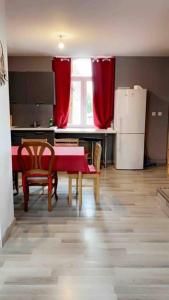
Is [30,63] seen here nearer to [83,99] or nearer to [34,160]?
[83,99]

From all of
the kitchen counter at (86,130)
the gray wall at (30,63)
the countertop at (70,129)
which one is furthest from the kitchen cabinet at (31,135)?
the gray wall at (30,63)

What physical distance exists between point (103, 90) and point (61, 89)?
0.95 m

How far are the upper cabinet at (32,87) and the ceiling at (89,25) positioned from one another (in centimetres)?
49

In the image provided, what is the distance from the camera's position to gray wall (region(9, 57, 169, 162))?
5957 mm

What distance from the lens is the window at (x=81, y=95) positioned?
20.1 ft

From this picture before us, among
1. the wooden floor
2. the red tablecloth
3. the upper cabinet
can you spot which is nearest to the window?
the upper cabinet

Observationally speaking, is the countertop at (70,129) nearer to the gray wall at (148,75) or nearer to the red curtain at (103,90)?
the red curtain at (103,90)

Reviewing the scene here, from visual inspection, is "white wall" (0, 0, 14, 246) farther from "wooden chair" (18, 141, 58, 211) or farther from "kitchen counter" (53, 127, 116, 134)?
"kitchen counter" (53, 127, 116, 134)

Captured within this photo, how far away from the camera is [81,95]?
245 inches

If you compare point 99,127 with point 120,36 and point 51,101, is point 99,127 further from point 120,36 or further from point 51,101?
point 120,36

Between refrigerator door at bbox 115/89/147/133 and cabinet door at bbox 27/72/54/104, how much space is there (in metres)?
1.43

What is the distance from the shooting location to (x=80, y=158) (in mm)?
3465

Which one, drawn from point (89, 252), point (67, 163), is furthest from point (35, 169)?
point (89, 252)

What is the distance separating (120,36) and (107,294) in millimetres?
3649
